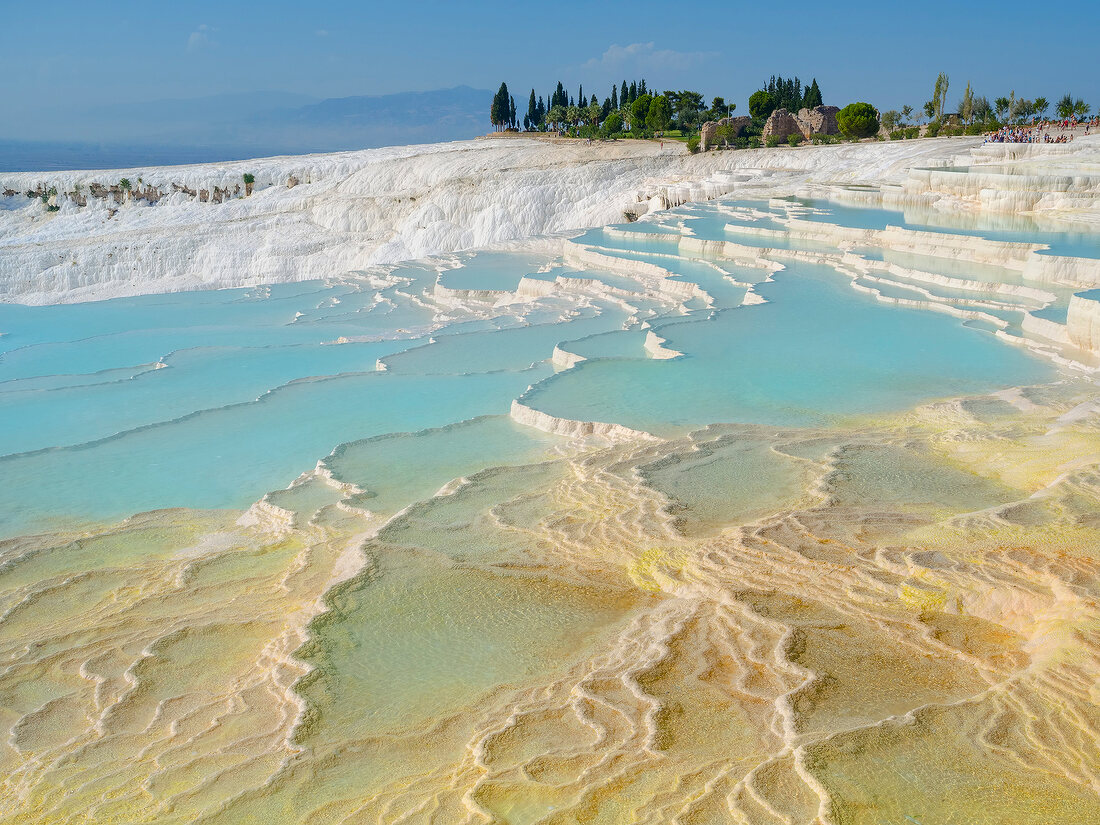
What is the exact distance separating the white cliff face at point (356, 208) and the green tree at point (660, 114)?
562 centimetres

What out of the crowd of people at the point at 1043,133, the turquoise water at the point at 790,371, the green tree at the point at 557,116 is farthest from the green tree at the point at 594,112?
the turquoise water at the point at 790,371

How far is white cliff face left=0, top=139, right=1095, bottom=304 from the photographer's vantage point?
18.1 m

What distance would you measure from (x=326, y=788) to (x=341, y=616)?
3.24 feet

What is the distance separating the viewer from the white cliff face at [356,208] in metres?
18.1

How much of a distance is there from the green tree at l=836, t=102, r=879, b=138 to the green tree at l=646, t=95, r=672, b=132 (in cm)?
605

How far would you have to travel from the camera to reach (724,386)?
A: 6223mm

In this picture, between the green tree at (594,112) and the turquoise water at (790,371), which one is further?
the green tree at (594,112)

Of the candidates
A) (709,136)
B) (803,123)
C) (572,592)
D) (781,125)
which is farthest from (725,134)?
(572,592)

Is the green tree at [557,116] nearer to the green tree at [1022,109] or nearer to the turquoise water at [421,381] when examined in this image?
the green tree at [1022,109]

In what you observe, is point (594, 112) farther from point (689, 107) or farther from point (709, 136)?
point (709, 136)

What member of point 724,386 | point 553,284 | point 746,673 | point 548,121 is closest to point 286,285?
point 553,284

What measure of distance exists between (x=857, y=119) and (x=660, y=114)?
671cm

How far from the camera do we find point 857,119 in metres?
23.9

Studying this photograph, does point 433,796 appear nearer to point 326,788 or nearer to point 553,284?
point 326,788
